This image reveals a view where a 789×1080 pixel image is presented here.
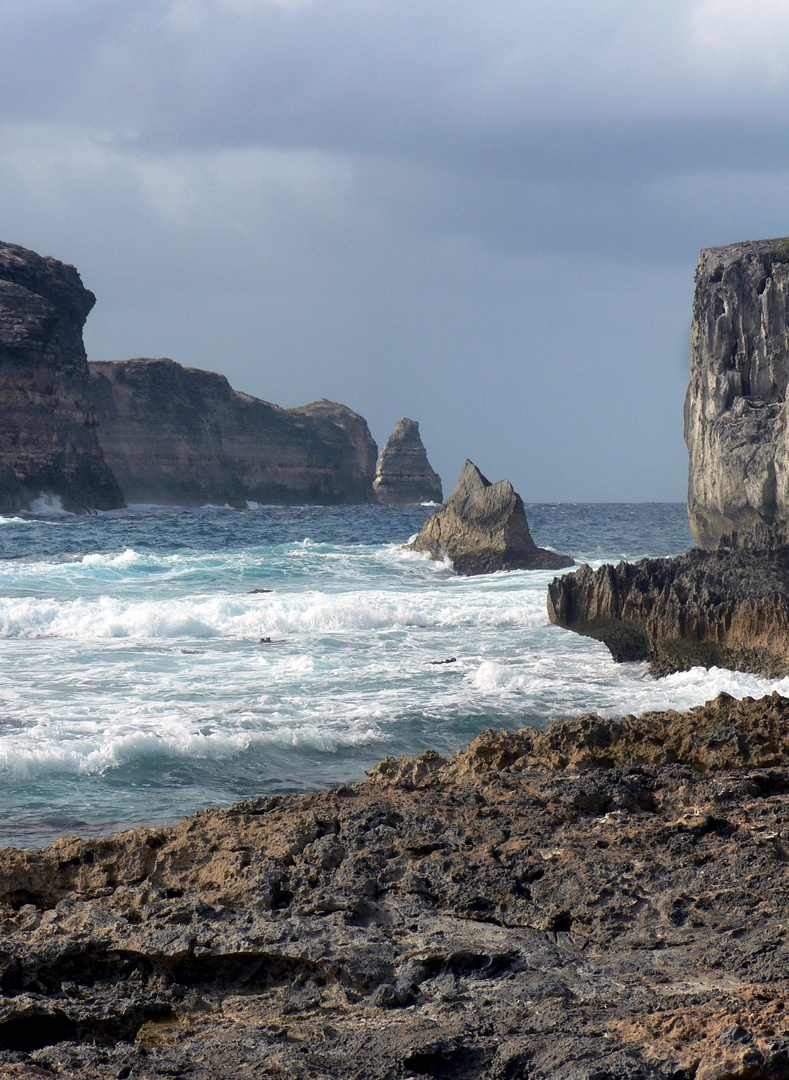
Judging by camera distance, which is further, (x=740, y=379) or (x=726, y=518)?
(x=740, y=379)

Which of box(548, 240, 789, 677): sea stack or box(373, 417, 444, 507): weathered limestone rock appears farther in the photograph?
box(373, 417, 444, 507): weathered limestone rock

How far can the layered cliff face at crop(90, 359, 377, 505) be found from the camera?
7431 centimetres

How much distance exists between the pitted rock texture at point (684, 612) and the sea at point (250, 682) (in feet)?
1.27

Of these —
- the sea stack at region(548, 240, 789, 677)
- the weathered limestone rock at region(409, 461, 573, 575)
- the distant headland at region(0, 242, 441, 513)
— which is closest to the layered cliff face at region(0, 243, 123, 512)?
the distant headland at region(0, 242, 441, 513)

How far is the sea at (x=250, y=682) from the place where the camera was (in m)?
7.11

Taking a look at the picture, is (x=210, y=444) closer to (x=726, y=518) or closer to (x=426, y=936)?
(x=726, y=518)

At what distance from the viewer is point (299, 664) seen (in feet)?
38.9

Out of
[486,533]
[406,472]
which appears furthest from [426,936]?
[406,472]

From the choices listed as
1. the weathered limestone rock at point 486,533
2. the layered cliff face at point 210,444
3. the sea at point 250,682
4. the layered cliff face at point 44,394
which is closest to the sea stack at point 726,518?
the sea at point 250,682

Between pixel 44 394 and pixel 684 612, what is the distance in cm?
5097

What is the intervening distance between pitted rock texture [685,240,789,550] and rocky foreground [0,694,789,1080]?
21178mm

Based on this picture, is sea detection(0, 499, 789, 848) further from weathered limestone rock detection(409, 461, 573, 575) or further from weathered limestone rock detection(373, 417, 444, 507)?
weathered limestone rock detection(373, 417, 444, 507)

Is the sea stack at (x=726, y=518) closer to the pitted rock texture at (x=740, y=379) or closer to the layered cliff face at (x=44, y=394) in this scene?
the pitted rock texture at (x=740, y=379)

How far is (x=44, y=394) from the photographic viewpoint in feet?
181
